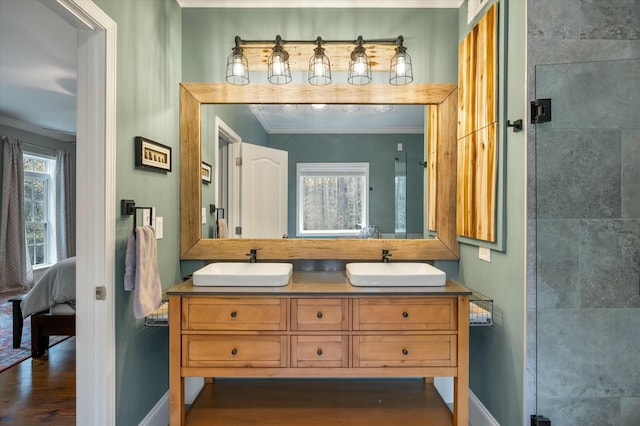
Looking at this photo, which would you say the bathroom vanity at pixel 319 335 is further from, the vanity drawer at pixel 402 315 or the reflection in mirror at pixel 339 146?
the reflection in mirror at pixel 339 146

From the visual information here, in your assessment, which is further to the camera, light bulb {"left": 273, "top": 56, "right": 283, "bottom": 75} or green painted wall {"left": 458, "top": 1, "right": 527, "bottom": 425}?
light bulb {"left": 273, "top": 56, "right": 283, "bottom": 75}

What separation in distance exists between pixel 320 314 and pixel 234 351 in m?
0.46

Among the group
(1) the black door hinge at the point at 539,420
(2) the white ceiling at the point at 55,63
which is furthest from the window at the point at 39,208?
(1) the black door hinge at the point at 539,420

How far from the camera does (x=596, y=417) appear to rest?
1603 mm

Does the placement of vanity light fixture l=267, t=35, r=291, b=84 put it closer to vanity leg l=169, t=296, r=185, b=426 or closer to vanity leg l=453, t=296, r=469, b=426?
vanity leg l=169, t=296, r=185, b=426

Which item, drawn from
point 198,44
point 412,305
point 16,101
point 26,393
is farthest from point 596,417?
point 16,101

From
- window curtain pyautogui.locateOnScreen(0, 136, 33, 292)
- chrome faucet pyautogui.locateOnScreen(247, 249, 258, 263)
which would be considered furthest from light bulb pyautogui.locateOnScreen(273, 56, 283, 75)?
window curtain pyautogui.locateOnScreen(0, 136, 33, 292)

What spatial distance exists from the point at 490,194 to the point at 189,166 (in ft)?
5.89

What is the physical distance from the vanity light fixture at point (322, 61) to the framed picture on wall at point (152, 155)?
2.09ft

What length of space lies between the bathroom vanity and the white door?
641 millimetres

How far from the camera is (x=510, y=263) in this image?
177 cm

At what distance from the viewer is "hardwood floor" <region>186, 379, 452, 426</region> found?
2035 millimetres

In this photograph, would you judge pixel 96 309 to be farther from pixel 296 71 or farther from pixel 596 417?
pixel 596 417

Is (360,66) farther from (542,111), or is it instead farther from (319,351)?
(319,351)
